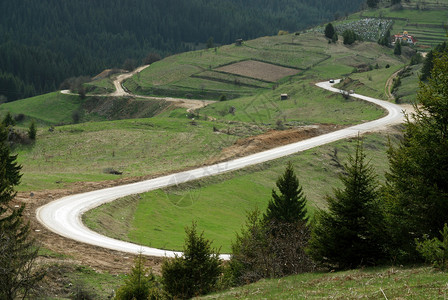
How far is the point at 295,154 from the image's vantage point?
221 ft

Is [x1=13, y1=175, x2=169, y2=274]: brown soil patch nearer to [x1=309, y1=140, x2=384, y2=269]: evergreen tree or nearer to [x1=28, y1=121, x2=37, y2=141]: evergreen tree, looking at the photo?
[x1=309, y1=140, x2=384, y2=269]: evergreen tree

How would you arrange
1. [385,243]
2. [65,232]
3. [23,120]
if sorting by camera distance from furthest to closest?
[23,120]
[65,232]
[385,243]

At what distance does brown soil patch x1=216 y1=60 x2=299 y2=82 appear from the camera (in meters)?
146

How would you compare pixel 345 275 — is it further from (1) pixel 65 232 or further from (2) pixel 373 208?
(1) pixel 65 232

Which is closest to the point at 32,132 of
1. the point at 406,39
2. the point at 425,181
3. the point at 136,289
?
the point at 136,289

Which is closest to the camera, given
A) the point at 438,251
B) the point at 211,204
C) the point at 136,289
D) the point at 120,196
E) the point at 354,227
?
the point at 438,251

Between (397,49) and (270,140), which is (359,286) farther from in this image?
(397,49)

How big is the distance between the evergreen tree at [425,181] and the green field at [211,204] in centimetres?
1928

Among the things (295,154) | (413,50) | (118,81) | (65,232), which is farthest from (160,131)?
(413,50)

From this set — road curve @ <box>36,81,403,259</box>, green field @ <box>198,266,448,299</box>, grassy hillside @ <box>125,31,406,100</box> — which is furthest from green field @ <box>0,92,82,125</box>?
green field @ <box>198,266,448,299</box>

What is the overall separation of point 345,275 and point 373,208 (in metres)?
4.46

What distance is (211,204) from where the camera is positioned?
51.1m

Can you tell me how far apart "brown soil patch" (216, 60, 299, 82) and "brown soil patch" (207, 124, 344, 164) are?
6343cm

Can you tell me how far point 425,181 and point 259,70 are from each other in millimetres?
132066
